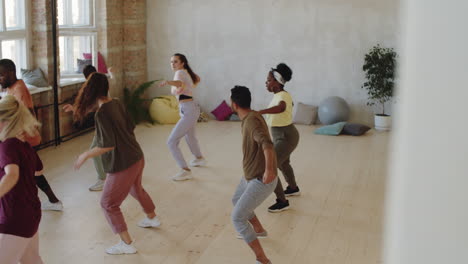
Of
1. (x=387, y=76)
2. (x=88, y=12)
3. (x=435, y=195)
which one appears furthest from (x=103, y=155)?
(x=387, y=76)

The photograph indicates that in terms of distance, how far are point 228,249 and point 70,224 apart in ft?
5.08

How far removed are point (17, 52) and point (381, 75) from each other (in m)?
5.84

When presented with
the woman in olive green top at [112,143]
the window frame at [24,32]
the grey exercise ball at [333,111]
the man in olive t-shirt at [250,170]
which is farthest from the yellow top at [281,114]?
the grey exercise ball at [333,111]

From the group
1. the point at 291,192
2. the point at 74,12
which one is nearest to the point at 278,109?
the point at 291,192

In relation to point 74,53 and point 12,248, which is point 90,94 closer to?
point 12,248

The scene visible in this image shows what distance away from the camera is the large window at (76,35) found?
9.72 m

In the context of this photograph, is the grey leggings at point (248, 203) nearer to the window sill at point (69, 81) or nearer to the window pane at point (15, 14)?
the window pane at point (15, 14)

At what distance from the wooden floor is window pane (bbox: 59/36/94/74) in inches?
61.1

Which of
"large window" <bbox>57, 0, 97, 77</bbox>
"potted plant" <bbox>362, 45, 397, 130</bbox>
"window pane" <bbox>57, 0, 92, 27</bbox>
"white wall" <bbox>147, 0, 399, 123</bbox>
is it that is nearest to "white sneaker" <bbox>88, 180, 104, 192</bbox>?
"large window" <bbox>57, 0, 97, 77</bbox>

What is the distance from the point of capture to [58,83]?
29.7ft

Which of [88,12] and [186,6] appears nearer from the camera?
[88,12]

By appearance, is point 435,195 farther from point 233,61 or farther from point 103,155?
point 233,61

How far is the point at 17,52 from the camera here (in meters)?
8.52

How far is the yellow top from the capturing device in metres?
5.69
